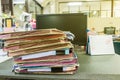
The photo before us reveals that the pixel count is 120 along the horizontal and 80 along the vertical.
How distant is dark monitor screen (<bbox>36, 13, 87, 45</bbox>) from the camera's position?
1.73m

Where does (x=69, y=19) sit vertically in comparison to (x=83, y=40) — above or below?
above

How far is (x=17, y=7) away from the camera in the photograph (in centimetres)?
353

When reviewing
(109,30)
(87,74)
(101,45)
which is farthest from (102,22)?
(87,74)

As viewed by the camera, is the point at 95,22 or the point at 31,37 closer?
the point at 31,37

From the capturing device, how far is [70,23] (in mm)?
1768

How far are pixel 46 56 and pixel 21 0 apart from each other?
300 cm

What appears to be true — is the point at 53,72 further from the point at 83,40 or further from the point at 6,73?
the point at 83,40

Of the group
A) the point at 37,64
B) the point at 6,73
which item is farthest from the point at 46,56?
the point at 6,73

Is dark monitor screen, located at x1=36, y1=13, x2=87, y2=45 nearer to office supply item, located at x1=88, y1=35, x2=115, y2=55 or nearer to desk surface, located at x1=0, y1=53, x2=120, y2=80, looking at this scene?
office supply item, located at x1=88, y1=35, x2=115, y2=55

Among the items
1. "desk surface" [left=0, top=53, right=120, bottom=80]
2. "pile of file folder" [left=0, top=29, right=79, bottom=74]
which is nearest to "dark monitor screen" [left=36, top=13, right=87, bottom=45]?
"desk surface" [left=0, top=53, right=120, bottom=80]

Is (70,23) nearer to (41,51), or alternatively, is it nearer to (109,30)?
(41,51)

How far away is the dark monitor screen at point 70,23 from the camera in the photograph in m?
1.73

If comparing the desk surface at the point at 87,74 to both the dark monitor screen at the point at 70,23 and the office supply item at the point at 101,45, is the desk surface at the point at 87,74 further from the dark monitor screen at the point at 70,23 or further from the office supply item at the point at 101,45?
the dark monitor screen at the point at 70,23

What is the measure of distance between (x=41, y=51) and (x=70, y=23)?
3.02 feet
